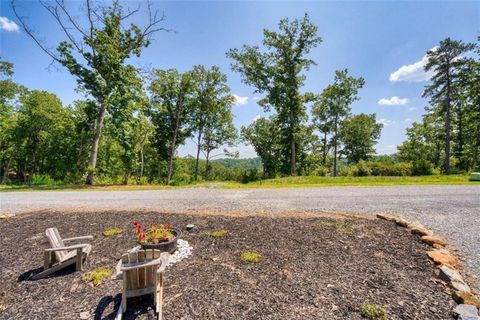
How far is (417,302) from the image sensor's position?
9.54 feet

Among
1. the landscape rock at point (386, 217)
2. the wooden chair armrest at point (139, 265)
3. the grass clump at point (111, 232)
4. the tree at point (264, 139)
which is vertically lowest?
the grass clump at point (111, 232)

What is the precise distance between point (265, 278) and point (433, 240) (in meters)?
3.46

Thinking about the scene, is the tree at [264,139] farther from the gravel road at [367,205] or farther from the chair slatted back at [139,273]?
the chair slatted back at [139,273]

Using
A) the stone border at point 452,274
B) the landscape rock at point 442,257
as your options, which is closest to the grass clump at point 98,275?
the stone border at point 452,274

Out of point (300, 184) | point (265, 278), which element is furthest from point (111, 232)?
point (300, 184)

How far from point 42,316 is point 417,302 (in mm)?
4561

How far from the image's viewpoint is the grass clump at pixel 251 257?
4.08 meters

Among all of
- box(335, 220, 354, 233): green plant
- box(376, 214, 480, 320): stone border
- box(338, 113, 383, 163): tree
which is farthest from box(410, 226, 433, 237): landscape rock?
box(338, 113, 383, 163): tree

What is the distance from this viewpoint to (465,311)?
2652mm

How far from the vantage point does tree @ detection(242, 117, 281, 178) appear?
115 ft

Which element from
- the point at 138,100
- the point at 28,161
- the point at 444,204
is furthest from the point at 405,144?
the point at 28,161

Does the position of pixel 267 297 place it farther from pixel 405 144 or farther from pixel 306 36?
pixel 405 144

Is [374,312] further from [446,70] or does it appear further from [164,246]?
[446,70]

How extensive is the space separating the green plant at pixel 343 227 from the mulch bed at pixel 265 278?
0.02 metres
